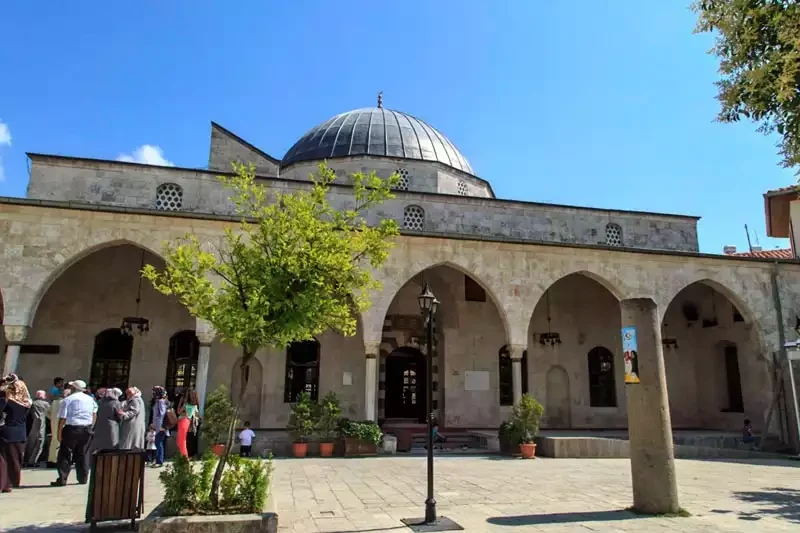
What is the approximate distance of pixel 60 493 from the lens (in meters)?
7.04

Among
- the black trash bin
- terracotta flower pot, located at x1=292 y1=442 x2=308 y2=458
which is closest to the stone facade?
terracotta flower pot, located at x1=292 y1=442 x2=308 y2=458

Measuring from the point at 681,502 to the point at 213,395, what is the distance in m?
8.53

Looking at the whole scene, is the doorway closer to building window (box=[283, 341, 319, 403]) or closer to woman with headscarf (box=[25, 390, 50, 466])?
building window (box=[283, 341, 319, 403])

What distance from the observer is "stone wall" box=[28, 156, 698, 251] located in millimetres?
14547

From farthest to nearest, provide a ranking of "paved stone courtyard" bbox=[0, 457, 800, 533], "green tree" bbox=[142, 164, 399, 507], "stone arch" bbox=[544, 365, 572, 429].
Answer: "stone arch" bbox=[544, 365, 572, 429] → "paved stone courtyard" bbox=[0, 457, 800, 533] → "green tree" bbox=[142, 164, 399, 507]

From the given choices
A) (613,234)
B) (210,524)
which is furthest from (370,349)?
(613,234)

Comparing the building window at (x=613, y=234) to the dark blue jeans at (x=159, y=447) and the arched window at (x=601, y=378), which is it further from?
the dark blue jeans at (x=159, y=447)

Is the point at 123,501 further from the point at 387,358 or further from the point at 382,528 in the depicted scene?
the point at 387,358

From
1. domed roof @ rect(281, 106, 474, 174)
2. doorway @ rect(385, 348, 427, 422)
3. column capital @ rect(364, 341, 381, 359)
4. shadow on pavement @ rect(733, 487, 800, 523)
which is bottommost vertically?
shadow on pavement @ rect(733, 487, 800, 523)

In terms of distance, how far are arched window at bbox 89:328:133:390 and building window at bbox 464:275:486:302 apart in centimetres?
936

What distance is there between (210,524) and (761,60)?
24.1ft

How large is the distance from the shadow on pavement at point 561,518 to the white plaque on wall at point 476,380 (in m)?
10.1

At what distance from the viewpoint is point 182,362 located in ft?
49.0

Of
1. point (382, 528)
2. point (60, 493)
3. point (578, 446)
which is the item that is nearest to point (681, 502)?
point (382, 528)
